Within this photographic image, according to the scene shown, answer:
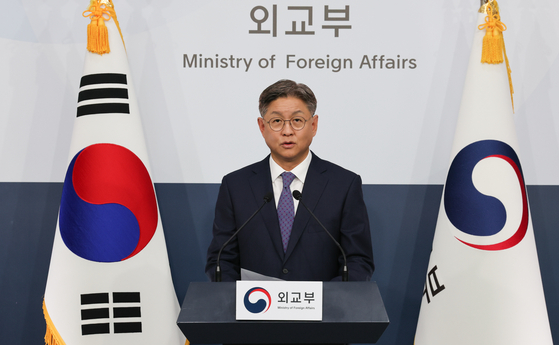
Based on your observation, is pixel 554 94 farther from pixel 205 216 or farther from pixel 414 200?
pixel 205 216

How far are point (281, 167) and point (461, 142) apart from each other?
1.02m

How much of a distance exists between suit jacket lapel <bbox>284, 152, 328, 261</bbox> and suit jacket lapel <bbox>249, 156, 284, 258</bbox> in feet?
0.21

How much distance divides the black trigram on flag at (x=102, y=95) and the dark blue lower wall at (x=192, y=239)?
23.5 inches

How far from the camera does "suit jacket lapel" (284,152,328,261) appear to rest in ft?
6.45

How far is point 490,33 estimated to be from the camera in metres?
2.44

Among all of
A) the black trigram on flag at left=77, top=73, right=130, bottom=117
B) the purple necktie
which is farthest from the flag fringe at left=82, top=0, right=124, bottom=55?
the purple necktie

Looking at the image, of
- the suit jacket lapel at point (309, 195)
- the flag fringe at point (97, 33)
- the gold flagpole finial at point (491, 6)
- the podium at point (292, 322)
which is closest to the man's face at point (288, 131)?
the suit jacket lapel at point (309, 195)

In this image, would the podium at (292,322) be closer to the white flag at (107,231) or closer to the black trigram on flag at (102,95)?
the white flag at (107,231)

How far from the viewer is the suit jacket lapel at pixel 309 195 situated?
1.97m

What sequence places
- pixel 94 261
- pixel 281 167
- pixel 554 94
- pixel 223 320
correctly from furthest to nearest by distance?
pixel 554 94, pixel 94 261, pixel 281 167, pixel 223 320

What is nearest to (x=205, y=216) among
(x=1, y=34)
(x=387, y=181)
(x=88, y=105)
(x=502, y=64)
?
(x=88, y=105)

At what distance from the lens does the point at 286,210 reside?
6.75 feet

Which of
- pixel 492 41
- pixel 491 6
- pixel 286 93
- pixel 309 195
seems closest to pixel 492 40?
pixel 492 41

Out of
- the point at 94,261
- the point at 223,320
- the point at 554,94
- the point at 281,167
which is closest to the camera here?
the point at 223,320
